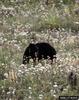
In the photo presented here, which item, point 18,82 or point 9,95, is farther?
point 18,82

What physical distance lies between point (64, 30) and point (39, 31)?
819 mm

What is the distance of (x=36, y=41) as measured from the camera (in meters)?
13.2

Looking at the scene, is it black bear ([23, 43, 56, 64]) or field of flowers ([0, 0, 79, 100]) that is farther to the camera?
black bear ([23, 43, 56, 64])

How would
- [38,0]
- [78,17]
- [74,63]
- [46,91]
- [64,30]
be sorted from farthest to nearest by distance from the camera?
[38,0] < [78,17] < [64,30] < [74,63] < [46,91]

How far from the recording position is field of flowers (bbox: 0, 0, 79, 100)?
8.25m

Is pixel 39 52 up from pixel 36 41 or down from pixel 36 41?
up

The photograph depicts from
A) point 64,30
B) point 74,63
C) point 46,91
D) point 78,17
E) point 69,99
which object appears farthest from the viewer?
point 78,17

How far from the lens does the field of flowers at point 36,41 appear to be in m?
8.25

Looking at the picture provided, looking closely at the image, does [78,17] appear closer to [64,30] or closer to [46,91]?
[64,30]

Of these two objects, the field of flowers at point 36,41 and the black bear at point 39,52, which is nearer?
the field of flowers at point 36,41

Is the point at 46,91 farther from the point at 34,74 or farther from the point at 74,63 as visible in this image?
the point at 74,63

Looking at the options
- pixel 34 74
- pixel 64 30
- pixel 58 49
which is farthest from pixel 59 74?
pixel 64 30

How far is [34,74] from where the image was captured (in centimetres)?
878

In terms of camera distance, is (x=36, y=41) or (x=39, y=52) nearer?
(x=39, y=52)
